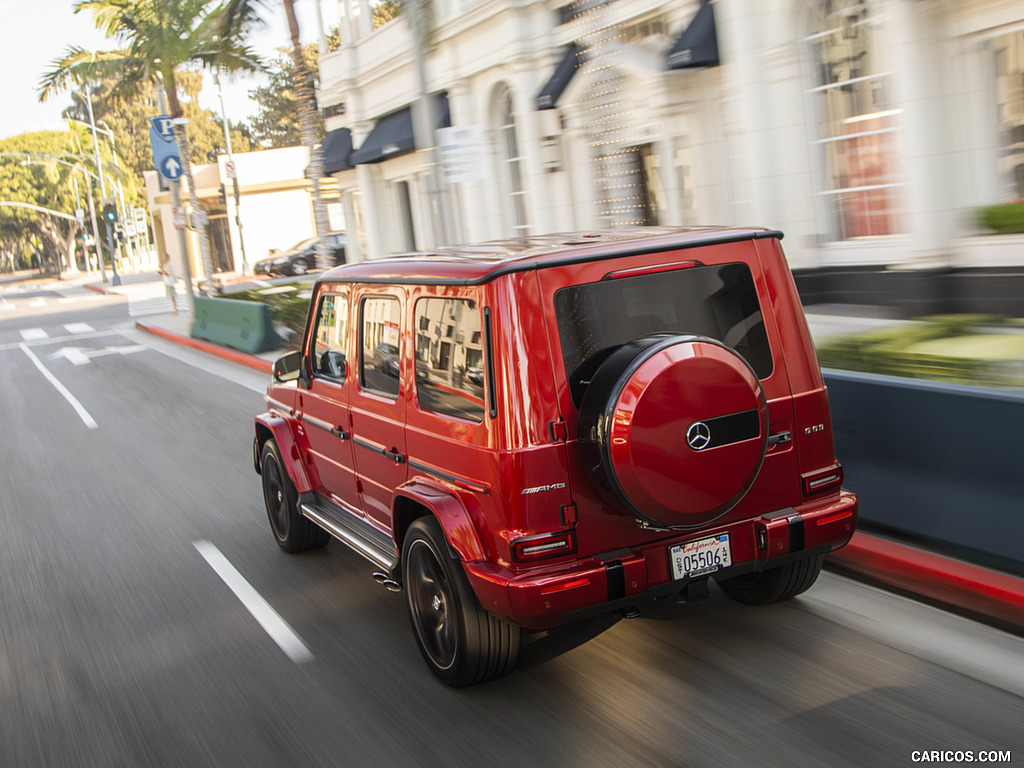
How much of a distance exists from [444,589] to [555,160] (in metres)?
15.4

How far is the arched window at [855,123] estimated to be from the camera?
12.2 m

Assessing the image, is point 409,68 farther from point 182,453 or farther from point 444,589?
point 444,589

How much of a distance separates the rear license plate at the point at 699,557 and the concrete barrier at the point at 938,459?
4.95ft

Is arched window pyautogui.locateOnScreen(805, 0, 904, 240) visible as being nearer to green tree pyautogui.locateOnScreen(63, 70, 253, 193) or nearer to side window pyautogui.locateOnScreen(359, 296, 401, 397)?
side window pyautogui.locateOnScreen(359, 296, 401, 397)

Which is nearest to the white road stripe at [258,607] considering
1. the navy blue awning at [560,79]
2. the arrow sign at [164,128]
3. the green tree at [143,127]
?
the navy blue awning at [560,79]

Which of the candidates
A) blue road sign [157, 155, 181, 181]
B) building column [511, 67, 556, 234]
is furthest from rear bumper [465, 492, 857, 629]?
blue road sign [157, 155, 181, 181]

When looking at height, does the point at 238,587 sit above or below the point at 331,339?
below

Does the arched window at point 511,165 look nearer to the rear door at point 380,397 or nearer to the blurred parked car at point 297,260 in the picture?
the rear door at point 380,397

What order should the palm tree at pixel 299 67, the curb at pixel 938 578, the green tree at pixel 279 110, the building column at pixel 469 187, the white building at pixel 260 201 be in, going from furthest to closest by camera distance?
the green tree at pixel 279 110 → the white building at pixel 260 201 → the building column at pixel 469 187 → the palm tree at pixel 299 67 → the curb at pixel 938 578

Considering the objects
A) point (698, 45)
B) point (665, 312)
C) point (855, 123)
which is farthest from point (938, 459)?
point (698, 45)

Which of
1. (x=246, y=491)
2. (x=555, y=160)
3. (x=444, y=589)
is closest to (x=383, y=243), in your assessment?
(x=555, y=160)

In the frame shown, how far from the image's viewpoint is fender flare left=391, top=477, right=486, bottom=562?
413 centimetres

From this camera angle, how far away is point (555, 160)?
18.9m

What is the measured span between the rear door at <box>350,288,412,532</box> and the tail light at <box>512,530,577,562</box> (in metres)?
1.01
